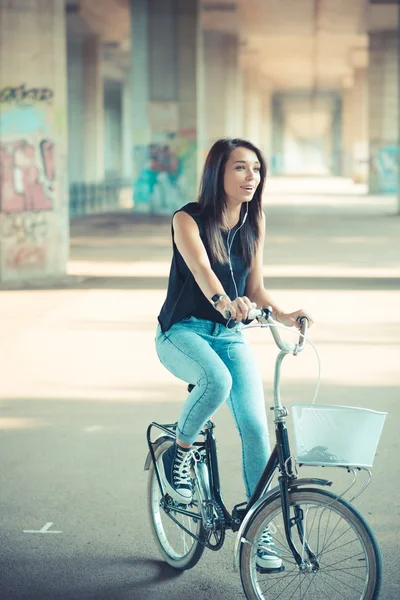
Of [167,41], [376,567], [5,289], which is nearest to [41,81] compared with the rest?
[5,289]

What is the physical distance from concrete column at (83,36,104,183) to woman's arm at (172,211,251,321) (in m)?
40.2

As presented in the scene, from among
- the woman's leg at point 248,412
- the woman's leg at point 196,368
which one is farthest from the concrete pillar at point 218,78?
the woman's leg at point 248,412

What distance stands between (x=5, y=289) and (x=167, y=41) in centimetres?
2009

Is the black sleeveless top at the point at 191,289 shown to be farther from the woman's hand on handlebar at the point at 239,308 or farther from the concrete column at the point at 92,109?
the concrete column at the point at 92,109

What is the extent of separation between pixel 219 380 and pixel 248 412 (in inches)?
6.5

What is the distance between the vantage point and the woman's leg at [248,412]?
409 centimetres

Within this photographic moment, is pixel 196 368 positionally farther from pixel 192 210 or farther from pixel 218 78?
pixel 218 78

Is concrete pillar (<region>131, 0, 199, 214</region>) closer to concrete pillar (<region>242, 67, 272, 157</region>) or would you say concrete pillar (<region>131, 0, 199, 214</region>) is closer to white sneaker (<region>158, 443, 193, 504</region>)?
white sneaker (<region>158, 443, 193, 504</region>)

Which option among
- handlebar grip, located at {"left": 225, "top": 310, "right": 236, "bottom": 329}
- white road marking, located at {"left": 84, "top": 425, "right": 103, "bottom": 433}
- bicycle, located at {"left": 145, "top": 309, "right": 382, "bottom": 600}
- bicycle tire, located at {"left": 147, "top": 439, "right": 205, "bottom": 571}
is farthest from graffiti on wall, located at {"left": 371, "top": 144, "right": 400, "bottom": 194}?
handlebar grip, located at {"left": 225, "top": 310, "right": 236, "bottom": 329}

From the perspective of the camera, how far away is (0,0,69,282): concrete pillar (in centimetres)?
1508

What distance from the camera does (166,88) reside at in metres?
33.1

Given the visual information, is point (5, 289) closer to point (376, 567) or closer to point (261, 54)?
point (376, 567)

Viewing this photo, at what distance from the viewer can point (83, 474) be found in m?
6.06

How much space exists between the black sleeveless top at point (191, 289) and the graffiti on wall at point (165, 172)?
97.0 feet
